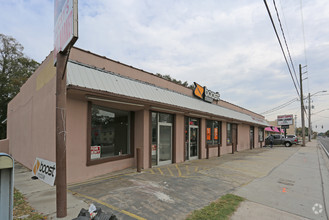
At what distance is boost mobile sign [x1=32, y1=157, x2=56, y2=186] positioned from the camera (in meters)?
6.05

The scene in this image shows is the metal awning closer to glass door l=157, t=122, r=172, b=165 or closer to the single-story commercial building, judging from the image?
the single-story commercial building

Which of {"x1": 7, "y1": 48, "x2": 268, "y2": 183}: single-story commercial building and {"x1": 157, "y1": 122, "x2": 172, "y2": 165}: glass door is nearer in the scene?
{"x1": 7, "y1": 48, "x2": 268, "y2": 183}: single-story commercial building

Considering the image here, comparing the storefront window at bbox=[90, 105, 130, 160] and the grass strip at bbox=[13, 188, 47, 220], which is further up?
the storefront window at bbox=[90, 105, 130, 160]

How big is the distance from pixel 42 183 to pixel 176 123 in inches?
262

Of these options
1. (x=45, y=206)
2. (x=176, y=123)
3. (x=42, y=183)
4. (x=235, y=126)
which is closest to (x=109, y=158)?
(x=42, y=183)

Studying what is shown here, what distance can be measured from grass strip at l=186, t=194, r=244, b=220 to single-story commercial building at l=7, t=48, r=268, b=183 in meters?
4.33

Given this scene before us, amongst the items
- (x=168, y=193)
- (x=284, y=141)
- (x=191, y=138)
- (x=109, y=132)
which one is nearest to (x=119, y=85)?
(x=109, y=132)

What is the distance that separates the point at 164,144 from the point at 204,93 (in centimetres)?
551

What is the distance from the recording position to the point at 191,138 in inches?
482

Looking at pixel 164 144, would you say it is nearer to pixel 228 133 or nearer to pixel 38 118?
pixel 38 118

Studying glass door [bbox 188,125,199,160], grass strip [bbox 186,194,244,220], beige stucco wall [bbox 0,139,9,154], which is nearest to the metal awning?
glass door [bbox 188,125,199,160]

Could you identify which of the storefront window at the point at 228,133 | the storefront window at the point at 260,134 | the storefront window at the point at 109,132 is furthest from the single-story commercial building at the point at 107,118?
the storefront window at the point at 260,134

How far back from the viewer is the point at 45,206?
4.41 meters

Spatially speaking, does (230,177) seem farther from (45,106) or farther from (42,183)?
(45,106)
